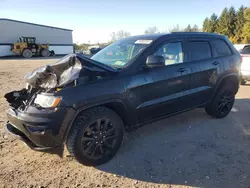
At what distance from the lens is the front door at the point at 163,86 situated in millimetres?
3463

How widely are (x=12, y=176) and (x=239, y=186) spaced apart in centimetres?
286

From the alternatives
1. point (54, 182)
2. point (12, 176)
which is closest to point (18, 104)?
point (12, 176)

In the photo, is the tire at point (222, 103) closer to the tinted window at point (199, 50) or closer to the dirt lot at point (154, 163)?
the dirt lot at point (154, 163)

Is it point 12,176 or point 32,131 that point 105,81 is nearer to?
point 32,131

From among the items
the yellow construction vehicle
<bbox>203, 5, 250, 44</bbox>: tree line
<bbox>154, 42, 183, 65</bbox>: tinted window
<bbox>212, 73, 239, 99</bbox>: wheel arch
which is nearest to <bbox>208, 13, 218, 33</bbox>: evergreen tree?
<bbox>203, 5, 250, 44</bbox>: tree line

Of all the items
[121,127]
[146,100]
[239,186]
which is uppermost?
[146,100]

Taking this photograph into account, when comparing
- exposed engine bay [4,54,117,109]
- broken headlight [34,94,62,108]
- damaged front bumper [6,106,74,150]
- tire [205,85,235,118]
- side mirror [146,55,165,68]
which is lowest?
tire [205,85,235,118]

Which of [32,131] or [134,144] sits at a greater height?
[32,131]

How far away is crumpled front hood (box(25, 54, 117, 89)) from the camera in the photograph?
296cm

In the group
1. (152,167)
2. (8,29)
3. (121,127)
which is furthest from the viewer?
(8,29)

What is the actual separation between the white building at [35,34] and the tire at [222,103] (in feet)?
111

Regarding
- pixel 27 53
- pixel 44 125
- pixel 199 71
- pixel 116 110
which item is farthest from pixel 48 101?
pixel 27 53

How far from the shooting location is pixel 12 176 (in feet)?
9.69

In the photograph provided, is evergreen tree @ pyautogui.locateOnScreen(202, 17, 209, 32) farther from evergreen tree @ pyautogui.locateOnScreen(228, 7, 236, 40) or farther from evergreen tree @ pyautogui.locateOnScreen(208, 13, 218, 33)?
evergreen tree @ pyautogui.locateOnScreen(228, 7, 236, 40)
